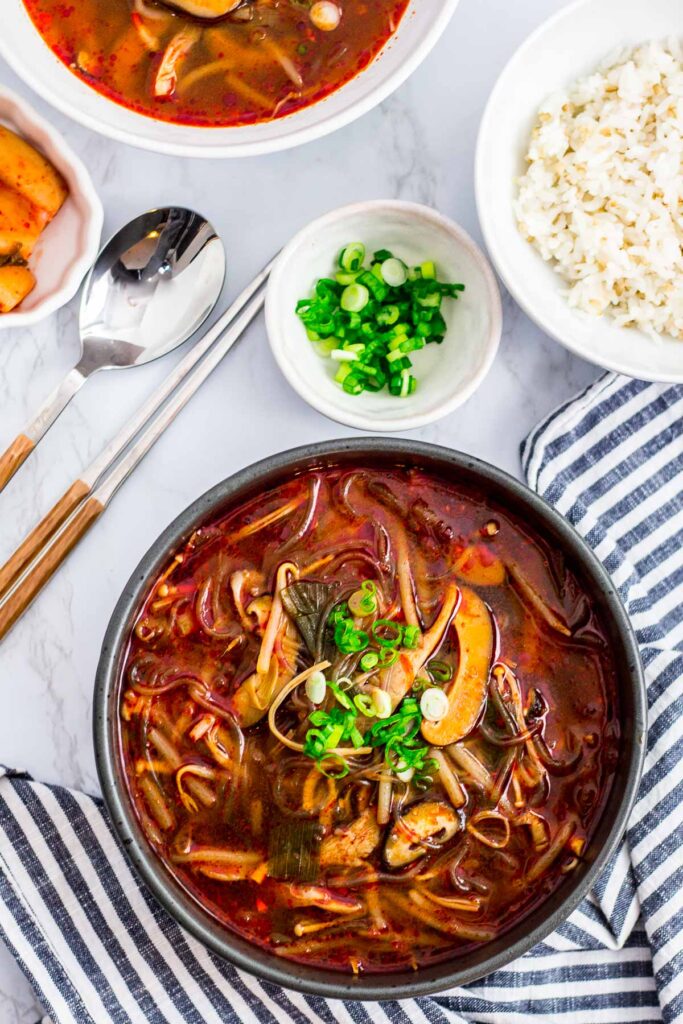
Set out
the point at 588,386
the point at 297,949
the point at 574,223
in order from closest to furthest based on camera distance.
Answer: the point at 297,949, the point at 574,223, the point at 588,386

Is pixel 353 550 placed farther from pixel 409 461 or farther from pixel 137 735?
pixel 137 735

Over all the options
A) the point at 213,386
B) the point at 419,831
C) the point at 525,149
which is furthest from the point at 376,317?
the point at 419,831

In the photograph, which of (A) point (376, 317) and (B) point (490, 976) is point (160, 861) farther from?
(A) point (376, 317)

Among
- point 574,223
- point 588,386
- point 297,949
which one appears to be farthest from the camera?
point 588,386

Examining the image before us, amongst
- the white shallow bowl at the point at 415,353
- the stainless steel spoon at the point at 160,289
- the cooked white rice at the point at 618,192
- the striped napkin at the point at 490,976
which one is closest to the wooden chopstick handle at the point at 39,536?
the stainless steel spoon at the point at 160,289

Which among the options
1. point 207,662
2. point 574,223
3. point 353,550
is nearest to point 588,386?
point 574,223

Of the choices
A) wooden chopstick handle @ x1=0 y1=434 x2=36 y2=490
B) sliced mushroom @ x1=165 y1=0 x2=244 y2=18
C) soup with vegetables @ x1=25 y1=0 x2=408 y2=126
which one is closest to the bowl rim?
wooden chopstick handle @ x1=0 y1=434 x2=36 y2=490
